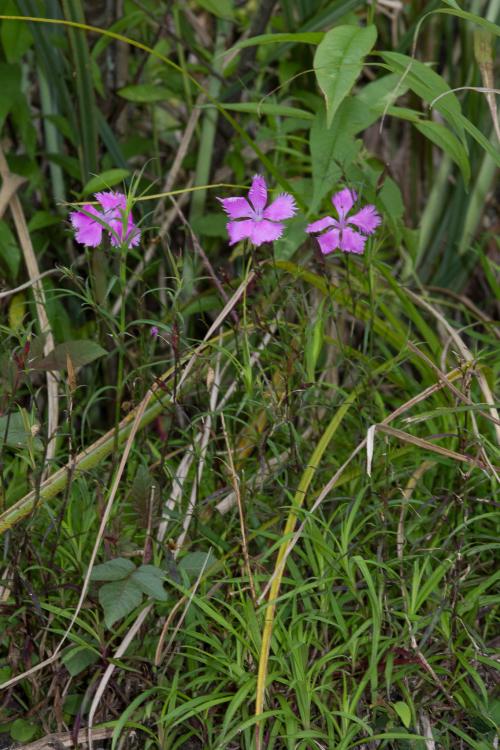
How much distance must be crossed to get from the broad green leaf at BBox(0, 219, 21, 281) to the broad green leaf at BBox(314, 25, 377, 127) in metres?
0.61

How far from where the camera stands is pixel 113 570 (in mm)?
961

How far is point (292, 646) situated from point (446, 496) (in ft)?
1.00

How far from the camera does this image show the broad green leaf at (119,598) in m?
0.91

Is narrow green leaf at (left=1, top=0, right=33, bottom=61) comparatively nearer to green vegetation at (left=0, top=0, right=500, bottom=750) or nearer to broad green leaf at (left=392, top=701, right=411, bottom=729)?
green vegetation at (left=0, top=0, right=500, bottom=750)

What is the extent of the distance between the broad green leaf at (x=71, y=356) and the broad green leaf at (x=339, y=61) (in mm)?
345

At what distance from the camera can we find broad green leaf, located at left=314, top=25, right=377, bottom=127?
933mm

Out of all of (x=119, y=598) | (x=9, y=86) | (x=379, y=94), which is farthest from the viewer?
(x=9, y=86)

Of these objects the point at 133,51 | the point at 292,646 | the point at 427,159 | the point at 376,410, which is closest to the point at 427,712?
the point at 292,646

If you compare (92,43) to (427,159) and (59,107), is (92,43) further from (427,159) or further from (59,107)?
(427,159)

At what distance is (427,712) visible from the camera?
39.1 inches

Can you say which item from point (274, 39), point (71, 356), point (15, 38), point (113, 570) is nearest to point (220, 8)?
point (15, 38)

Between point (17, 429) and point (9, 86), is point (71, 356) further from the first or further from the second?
point (9, 86)

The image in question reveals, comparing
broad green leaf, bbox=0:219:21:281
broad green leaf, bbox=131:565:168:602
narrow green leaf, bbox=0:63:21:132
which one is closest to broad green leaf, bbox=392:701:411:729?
broad green leaf, bbox=131:565:168:602

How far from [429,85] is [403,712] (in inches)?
26.0
